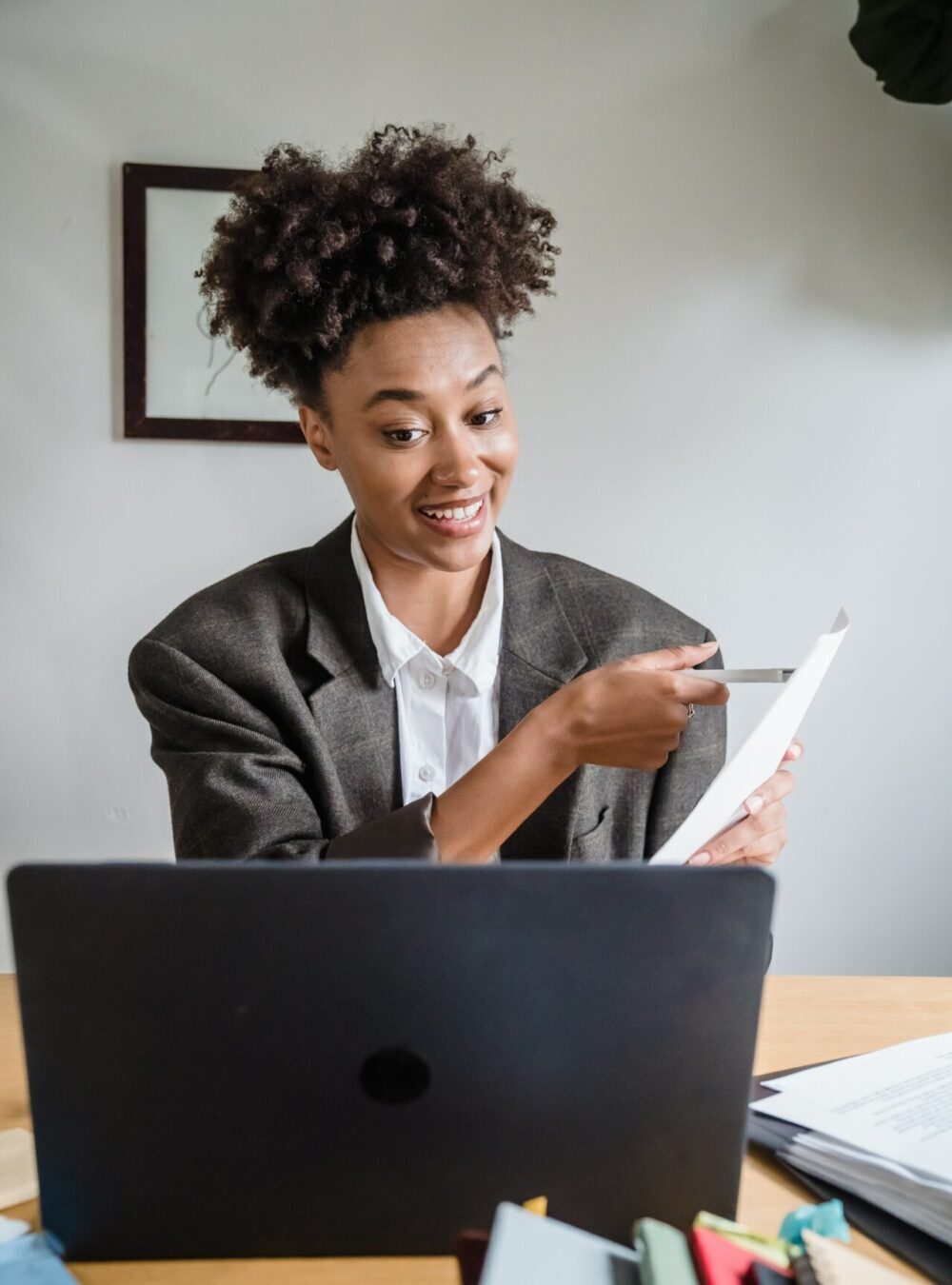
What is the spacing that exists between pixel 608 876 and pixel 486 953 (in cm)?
7

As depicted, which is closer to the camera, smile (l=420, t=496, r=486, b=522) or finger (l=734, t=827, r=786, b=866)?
finger (l=734, t=827, r=786, b=866)

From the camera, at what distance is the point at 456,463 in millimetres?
1472

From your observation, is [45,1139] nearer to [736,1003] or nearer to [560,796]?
[736,1003]

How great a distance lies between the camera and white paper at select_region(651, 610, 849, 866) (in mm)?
862

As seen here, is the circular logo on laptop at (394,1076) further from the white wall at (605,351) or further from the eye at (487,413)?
the white wall at (605,351)

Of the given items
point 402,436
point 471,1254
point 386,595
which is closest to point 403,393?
point 402,436

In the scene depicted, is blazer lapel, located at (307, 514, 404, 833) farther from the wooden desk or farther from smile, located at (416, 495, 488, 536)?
the wooden desk

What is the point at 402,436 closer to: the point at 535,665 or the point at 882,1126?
the point at 535,665

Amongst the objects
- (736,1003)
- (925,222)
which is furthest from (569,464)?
(736,1003)

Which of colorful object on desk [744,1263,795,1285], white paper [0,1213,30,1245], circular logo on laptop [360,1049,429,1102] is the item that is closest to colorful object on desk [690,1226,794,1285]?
colorful object on desk [744,1263,795,1285]

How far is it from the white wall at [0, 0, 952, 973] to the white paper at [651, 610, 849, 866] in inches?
51.6

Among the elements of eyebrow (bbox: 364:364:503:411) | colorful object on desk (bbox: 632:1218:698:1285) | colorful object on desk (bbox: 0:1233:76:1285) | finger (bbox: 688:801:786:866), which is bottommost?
colorful object on desk (bbox: 0:1233:76:1285)

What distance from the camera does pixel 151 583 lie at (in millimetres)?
2160

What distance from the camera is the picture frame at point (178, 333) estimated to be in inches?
81.5
